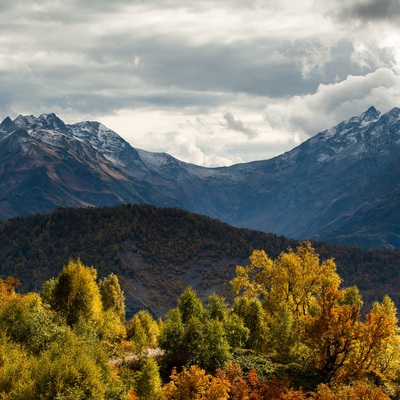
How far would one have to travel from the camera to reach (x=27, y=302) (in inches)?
3157

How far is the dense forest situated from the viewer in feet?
186

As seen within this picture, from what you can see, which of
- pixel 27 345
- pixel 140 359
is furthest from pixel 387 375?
pixel 27 345

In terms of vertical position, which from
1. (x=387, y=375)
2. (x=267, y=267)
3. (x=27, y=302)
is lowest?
(x=387, y=375)

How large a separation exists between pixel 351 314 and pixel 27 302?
47.7 m

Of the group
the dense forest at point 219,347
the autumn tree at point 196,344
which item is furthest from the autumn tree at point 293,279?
the autumn tree at point 196,344

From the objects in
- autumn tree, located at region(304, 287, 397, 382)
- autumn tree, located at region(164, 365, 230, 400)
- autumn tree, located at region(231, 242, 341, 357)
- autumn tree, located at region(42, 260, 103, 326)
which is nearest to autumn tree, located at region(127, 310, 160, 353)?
autumn tree, located at region(42, 260, 103, 326)

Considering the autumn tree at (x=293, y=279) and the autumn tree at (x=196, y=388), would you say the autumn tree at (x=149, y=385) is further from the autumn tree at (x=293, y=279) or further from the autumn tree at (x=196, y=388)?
the autumn tree at (x=293, y=279)

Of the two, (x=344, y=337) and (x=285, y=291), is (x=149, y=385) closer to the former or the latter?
(x=344, y=337)

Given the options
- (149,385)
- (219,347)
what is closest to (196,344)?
(219,347)

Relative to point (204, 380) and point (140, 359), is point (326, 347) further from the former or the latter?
point (140, 359)

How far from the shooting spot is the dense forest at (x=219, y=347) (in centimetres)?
5669

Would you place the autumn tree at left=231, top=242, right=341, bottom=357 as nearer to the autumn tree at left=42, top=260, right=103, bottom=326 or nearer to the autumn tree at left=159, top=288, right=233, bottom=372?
the autumn tree at left=159, top=288, right=233, bottom=372

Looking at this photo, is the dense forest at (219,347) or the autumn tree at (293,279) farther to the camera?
the autumn tree at (293,279)

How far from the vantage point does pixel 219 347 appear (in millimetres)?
70812
